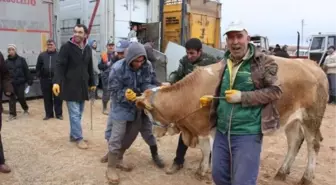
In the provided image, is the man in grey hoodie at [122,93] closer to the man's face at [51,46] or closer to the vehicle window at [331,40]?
the man's face at [51,46]

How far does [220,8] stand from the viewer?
13.3 metres

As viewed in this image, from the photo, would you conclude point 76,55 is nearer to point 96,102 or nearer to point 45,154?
point 45,154

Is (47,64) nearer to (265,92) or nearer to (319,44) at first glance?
(265,92)

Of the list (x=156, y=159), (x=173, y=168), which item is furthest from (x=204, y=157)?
(x=156, y=159)

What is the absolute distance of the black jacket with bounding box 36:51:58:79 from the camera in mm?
7861

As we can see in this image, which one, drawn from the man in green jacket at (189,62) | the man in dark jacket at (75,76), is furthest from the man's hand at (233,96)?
the man in dark jacket at (75,76)

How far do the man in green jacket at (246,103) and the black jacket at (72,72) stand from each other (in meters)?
3.37

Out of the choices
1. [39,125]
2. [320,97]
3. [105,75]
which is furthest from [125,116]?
[105,75]

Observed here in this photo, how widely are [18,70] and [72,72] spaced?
3120mm

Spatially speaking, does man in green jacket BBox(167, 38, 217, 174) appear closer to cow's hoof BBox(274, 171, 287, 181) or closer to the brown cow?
the brown cow

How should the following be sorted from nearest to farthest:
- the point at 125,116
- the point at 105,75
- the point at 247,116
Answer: the point at 247,116, the point at 125,116, the point at 105,75

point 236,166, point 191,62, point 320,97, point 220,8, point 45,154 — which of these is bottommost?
point 45,154

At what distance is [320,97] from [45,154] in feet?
13.1

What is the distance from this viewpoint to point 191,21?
38.8 feet
